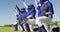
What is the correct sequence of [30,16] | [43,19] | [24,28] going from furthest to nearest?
[24,28] → [30,16] → [43,19]

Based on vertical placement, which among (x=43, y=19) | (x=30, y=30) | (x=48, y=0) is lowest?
(x=30, y=30)

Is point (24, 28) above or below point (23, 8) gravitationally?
below

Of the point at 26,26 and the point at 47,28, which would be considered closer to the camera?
the point at 47,28

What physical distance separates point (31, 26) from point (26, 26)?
0.60 m

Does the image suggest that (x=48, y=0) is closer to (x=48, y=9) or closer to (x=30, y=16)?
(x=48, y=9)

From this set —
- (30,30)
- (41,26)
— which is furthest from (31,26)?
(41,26)

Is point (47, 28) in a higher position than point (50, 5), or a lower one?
lower

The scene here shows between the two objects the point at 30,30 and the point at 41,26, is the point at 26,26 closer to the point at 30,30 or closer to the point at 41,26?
the point at 30,30

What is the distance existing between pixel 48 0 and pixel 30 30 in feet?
15.9

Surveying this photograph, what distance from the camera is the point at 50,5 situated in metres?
14.4

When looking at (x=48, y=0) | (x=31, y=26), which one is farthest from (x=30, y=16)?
(x=48, y=0)

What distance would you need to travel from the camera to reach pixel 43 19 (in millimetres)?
13961

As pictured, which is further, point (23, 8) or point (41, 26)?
point (23, 8)

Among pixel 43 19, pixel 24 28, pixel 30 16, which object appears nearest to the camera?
pixel 43 19
